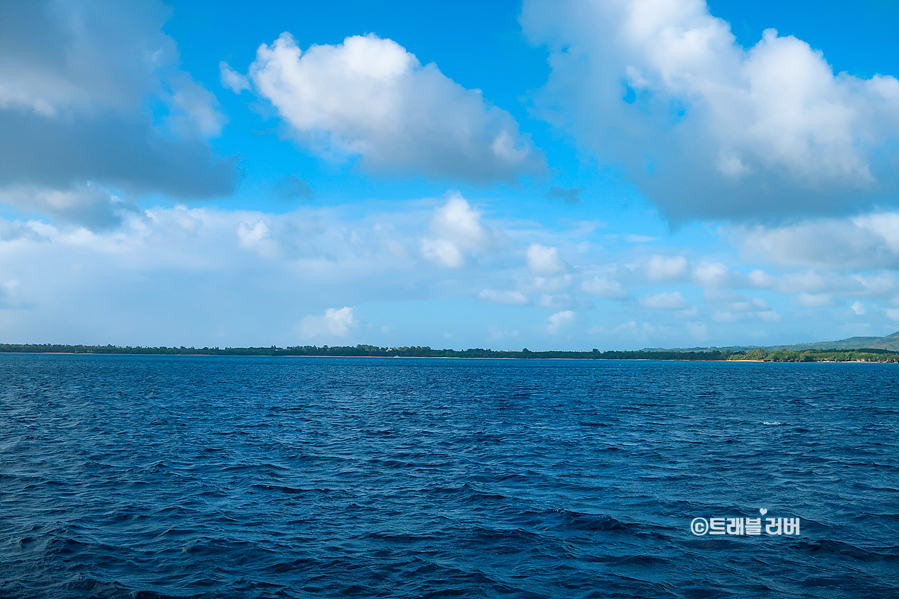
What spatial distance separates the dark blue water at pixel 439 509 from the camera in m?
17.7

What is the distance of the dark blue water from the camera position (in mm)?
17734

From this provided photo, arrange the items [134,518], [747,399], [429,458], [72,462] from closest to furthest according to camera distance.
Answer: [134,518] < [72,462] < [429,458] < [747,399]

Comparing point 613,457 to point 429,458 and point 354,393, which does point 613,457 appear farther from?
point 354,393

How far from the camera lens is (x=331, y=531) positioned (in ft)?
72.5

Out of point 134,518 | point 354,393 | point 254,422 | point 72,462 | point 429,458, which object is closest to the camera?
point 134,518

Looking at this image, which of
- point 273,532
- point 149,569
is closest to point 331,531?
point 273,532

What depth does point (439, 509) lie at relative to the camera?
25.2 m

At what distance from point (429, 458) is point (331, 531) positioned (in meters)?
15.4

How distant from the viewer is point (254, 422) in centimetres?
5503

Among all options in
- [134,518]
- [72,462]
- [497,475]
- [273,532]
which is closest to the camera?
[273,532]

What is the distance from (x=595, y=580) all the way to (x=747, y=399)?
81088 millimetres

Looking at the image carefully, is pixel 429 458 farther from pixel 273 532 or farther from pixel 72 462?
pixel 72 462

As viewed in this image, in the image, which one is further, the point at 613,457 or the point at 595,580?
the point at 613,457

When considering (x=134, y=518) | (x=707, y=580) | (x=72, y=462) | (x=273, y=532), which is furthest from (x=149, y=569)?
(x=72, y=462)
